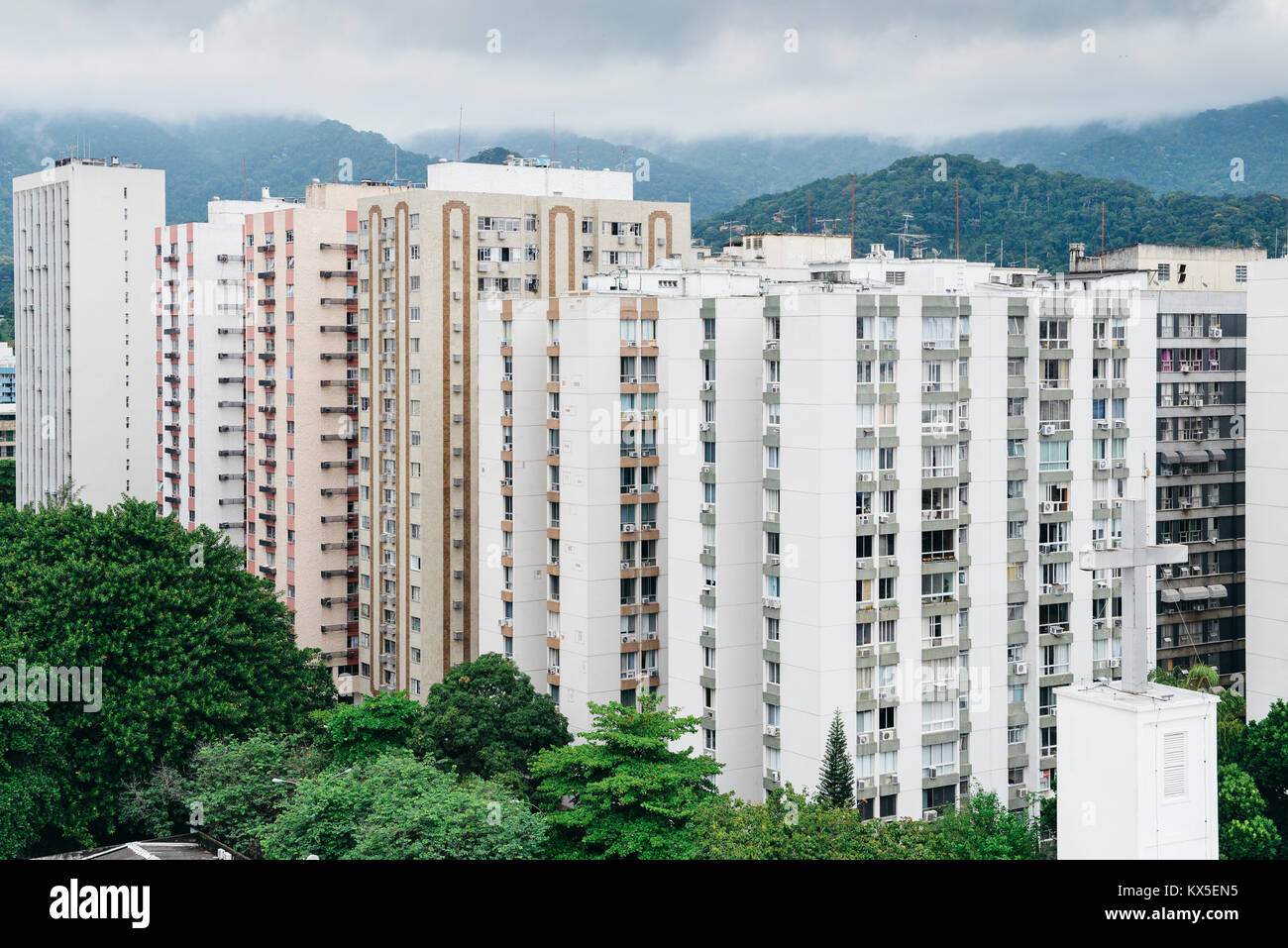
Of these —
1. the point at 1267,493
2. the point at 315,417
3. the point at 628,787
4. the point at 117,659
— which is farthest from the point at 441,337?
the point at 1267,493

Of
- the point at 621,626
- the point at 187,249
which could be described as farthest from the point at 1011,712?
the point at 187,249

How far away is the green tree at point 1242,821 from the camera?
47719 millimetres

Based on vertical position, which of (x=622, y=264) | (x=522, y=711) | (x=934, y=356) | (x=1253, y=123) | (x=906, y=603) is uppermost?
(x=1253, y=123)

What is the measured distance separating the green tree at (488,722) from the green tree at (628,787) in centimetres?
575

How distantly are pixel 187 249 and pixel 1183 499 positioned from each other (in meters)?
67.8

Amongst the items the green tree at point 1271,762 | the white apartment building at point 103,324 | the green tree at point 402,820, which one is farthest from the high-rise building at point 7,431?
the green tree at point 1271,762

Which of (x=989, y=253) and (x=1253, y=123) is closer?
(x=989, y=253)

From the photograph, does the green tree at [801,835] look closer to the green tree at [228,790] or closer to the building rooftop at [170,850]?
the green tree at [228,790]

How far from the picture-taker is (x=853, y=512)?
53125 mm

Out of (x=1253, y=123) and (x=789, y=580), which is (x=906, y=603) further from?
(x=1253, y=123)

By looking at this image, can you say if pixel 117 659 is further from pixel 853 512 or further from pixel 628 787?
pixel 853 512

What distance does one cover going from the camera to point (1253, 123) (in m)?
199

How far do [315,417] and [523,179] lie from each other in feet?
65.2
